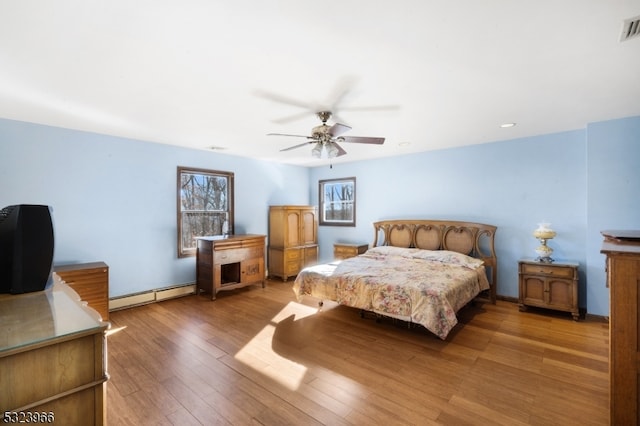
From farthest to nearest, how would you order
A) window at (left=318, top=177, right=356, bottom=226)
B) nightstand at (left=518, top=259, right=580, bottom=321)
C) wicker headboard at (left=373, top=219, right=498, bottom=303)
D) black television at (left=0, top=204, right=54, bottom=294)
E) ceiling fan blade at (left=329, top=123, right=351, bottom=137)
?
1. window at (left=318, top=177, right=356, bottom=226)
2. wicker headboard at (left=373, top=219, right=498, bottom=303)
3. nightstand at (left=518, top=259, right=580, bottom=321)
4. ceiling fan blade at (left=329, top=123, right=351, bottom=137)
5. black television at (left=0, top=204, right=54, bottom=294)

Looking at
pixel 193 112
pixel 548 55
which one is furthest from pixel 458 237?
pixel 193 112

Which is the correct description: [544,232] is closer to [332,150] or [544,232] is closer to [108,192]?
Answer: [332,150]

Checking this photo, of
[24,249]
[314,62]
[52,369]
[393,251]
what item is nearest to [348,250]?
[393,251]

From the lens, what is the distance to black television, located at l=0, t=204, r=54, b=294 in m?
1.53

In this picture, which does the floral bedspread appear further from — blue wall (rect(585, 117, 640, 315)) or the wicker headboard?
blue wall (rect(585, 117, 640, 315))

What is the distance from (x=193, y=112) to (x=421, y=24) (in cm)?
250

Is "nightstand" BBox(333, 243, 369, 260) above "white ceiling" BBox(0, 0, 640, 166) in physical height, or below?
below

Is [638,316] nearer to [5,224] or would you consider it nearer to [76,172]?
[5,224]

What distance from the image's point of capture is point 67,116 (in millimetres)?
3338

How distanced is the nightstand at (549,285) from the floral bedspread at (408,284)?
48 centimetres

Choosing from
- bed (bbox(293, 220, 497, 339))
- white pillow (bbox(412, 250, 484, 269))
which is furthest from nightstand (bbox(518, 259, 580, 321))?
white pillow (bbox(412, 250, 484, 269))

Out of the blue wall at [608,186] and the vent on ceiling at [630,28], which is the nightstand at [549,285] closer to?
the blue wall at [608,186]

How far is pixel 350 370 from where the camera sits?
264 cm

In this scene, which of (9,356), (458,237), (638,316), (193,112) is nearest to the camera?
(9,356)
